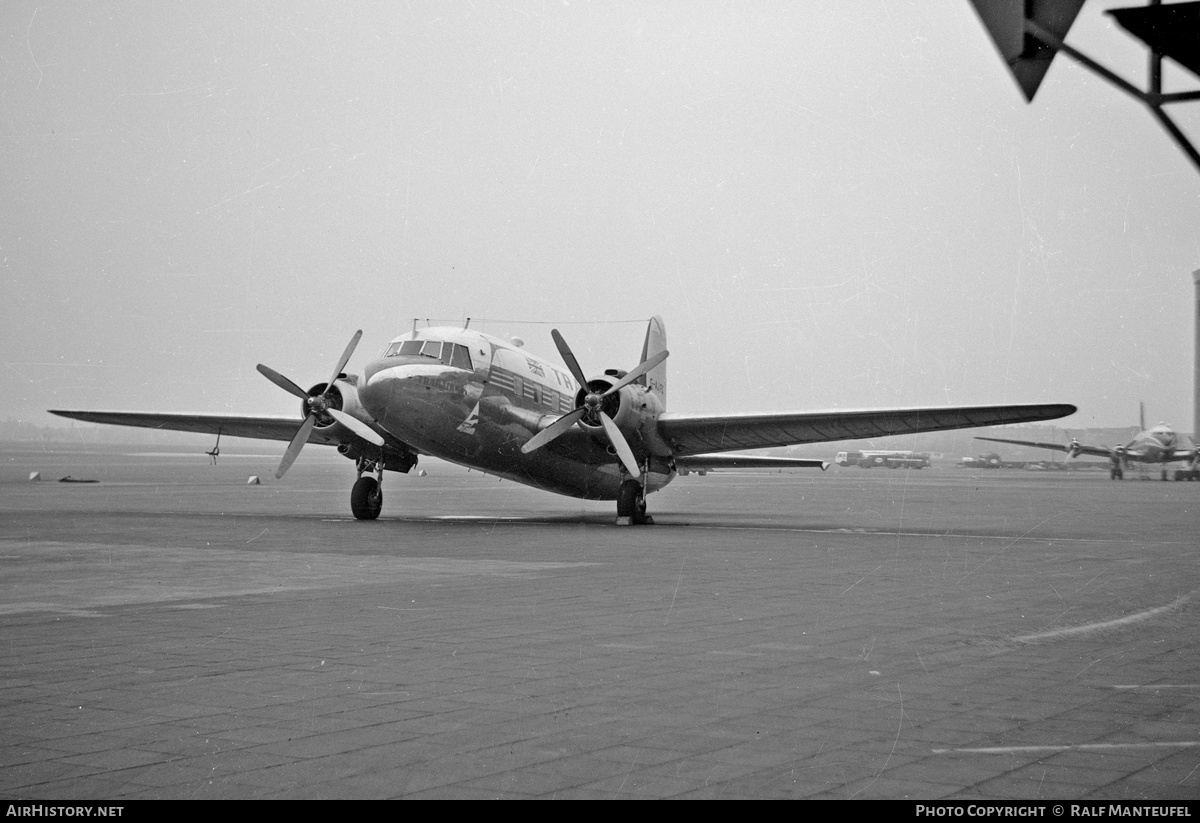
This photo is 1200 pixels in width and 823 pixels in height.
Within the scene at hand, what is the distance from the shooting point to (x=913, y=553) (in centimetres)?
1900

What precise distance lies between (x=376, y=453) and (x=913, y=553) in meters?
14.3

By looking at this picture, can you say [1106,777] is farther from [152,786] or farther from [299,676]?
[299,676]

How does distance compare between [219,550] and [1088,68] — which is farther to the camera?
[219,550]

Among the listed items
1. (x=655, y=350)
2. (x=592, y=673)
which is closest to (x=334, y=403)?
(x=655, y=350)

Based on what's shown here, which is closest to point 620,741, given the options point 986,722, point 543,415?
point 986,722

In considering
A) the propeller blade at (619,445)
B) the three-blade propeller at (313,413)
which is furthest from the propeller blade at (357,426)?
the propeller blade at (619,445)

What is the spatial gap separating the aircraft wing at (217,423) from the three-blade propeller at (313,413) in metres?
1.65

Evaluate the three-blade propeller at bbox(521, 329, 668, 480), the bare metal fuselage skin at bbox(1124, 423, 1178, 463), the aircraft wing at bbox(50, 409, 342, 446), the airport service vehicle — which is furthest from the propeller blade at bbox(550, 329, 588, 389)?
the airport service vehicle

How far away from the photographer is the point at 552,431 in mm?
26719

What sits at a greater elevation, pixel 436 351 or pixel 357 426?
pixel 436 351

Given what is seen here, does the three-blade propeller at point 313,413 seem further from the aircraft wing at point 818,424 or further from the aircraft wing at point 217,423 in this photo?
the aircraft wing at point 818,424

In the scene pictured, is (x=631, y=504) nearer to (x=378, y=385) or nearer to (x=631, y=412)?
(x=631, y=412)

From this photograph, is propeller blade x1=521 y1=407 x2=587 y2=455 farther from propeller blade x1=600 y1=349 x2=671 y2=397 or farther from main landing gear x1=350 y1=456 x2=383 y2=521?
main landing gear x1=350 y1=456 x2=383 y2=521

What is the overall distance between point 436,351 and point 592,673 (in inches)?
706
